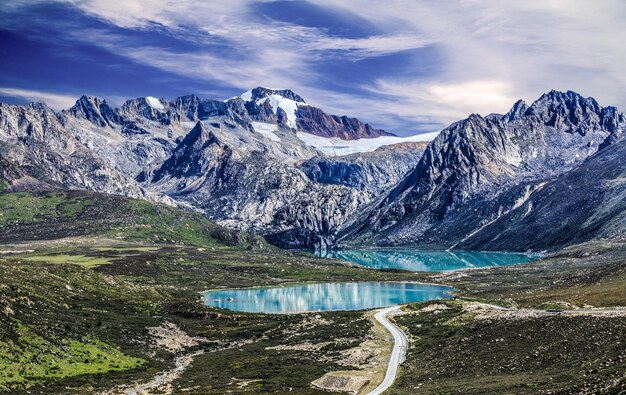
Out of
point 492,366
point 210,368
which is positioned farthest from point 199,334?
point 492,366

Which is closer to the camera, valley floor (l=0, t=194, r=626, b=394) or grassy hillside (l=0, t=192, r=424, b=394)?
valley floor (l=0, t=194, r=626, b=394)

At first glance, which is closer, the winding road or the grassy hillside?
the winding road

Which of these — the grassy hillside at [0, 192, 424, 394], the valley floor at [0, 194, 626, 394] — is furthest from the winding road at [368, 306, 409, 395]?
the grassy hillside at [0, 192, 424, 394]

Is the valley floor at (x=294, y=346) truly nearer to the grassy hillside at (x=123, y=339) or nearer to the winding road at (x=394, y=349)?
the grassy hillside at (x=123, y=339)

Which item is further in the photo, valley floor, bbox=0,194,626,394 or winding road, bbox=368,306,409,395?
winding road, bbox=368,306,409,395

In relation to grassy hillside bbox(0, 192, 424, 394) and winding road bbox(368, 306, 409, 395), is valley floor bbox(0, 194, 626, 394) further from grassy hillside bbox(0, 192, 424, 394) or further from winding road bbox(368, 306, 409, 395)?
winding road bbox(368, 306, 409, 395)

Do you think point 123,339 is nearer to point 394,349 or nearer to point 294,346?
point 294,346

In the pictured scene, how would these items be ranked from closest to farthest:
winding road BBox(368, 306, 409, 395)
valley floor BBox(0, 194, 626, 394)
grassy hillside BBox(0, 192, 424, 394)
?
valley floor BBox(0, 194, 626, 394) → winding road BBox(368, 306, 409, 395) → grassy hillside BBox(0, 192, 424, 394)

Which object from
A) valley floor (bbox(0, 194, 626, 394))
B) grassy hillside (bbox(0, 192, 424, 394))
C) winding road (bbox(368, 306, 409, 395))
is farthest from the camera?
grassy hillside (bbox(0, 192, 424, 394))

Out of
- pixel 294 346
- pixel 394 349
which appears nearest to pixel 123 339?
pixel 294 346
